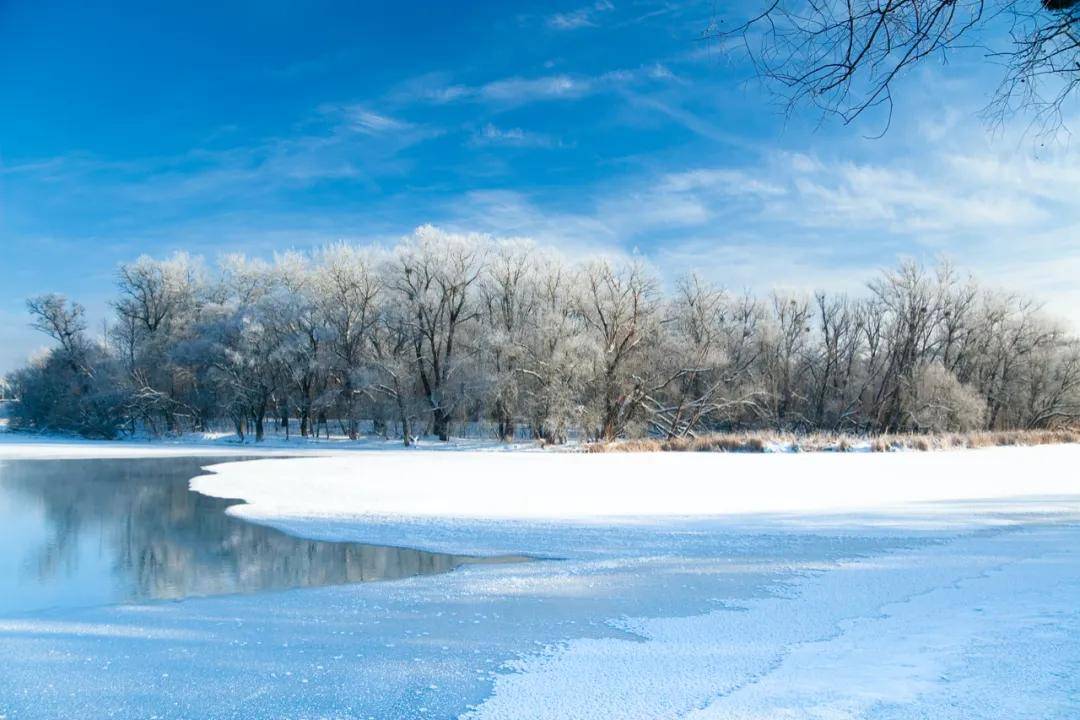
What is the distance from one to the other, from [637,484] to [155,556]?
8511mm

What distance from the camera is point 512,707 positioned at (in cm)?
329

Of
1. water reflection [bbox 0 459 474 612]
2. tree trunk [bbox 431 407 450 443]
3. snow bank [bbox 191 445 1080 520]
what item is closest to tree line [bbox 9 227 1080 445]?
tree trunk [bbox 431 407 450 443]

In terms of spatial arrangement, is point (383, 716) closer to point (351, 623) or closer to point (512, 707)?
point (512, 707)

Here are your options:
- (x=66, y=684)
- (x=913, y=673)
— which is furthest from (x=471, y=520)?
(x=913, y=673)

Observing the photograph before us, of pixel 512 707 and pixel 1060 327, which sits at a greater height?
pixel 1060 327

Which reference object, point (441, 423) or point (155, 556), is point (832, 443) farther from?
point (155, 556)

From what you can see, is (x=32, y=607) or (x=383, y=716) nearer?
(x=383, y=716)

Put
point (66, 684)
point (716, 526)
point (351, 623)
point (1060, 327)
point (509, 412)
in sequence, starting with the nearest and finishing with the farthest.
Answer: point (66, 684), point (351, 623), point (716, 526), point (509, 412), point (1060, 327)

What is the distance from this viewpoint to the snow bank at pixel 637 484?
1049 centimetres

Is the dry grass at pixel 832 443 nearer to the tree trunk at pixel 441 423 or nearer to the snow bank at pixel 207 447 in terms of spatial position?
the snow bank at pixel 207 447

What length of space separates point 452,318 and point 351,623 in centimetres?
3275

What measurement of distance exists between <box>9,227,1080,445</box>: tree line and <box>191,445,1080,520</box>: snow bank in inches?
507

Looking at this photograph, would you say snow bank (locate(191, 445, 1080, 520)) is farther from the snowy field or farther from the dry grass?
the dry grass

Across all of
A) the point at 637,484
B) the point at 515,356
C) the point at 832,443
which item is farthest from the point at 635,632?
the point at 515,356
